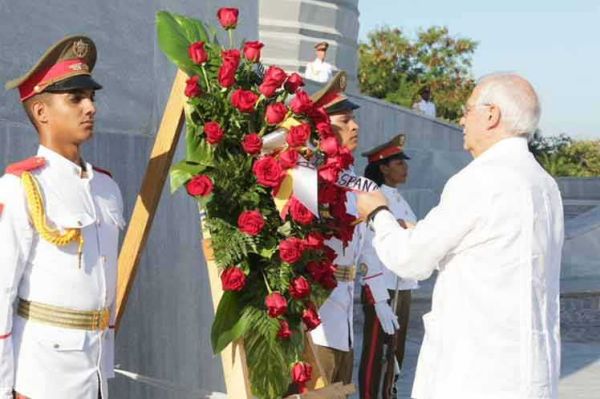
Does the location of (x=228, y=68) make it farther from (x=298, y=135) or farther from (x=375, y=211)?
(x=375, y=211)

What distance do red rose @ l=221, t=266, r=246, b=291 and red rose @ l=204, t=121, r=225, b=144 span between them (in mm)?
459

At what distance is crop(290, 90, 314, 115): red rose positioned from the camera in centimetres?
440

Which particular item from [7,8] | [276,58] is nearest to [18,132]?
[7,8]

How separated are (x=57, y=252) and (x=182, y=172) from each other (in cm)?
61

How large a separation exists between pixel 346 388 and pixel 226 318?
23.7 inches

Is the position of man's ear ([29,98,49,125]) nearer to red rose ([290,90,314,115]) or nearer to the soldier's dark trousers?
red rose ([290,90,314,115])

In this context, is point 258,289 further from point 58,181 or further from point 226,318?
point 58,181

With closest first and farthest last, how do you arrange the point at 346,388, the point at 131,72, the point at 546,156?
the point at 346,388, the point at 131,72, the point at 546,156

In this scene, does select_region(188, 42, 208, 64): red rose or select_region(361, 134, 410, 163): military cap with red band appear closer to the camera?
select_region(188, 42, 208, 64): red rose

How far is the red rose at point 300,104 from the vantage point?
4.40 meters

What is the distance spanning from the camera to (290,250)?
14.1ft

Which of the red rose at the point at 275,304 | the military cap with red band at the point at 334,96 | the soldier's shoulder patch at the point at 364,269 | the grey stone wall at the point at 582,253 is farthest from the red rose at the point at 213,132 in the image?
the grey stone wall at the point at 582,253

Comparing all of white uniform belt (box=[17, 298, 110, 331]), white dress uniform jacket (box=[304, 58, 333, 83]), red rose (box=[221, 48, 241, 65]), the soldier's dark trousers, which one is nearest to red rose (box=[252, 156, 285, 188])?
red rose (box=[221, 48, 241, 65])

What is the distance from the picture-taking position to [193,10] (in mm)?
6141
